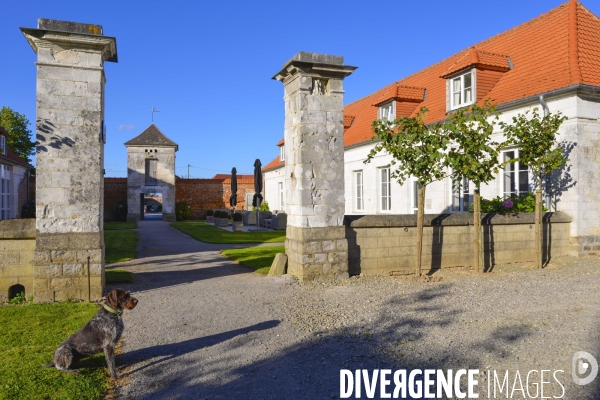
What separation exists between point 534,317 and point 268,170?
90.3 feet

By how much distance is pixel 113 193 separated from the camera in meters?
32.0

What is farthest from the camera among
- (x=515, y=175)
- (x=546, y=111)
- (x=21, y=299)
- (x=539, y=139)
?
(x=515, y=175)

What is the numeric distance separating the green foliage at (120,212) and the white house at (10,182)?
5.73 metres

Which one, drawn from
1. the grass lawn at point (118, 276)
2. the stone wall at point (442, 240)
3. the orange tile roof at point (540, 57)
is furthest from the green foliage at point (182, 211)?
the stone wall at point (442, 240)

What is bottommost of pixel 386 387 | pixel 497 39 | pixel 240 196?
pixel 386 387

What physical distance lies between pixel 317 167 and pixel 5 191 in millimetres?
21039

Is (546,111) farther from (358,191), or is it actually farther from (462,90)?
(358,191)

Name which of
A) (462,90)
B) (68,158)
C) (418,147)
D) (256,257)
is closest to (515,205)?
(418,147)

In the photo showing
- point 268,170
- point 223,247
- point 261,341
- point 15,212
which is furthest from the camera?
point 268,170

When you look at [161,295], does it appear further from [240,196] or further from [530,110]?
[240,196]

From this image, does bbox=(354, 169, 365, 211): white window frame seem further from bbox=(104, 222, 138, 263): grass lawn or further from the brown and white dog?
the brown and white dog

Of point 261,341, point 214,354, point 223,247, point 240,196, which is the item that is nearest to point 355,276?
point 261,341

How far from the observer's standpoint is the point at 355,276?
898cm

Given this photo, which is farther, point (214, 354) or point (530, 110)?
point (530, 110)
